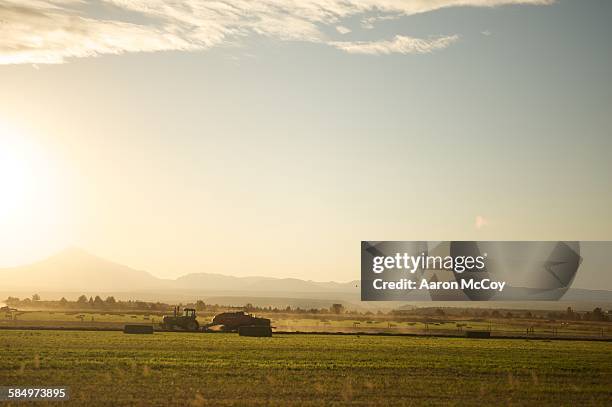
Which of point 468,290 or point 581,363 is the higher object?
point 468,290

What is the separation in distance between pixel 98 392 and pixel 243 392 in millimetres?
5537

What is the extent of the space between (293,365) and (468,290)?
6813cm

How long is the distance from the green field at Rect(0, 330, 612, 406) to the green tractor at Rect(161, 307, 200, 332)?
52.5ft

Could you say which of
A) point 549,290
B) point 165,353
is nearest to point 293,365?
point 165,353

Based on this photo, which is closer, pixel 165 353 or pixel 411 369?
pixel 411 369

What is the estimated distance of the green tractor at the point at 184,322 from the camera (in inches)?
2940

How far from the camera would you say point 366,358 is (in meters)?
47.2

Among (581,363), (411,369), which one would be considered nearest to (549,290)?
(581,363)

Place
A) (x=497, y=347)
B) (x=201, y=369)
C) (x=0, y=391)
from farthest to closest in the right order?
(x=497, y=347)
(x=201, y=369)
(x=0, y=391)

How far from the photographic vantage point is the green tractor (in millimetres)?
74688

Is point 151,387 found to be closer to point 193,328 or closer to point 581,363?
point 581,363

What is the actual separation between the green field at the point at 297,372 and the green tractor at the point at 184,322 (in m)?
16.0

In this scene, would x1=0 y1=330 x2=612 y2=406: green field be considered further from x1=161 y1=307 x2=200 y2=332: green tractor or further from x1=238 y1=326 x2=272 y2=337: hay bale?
x1=161 y1=307 x2=200 y2=332: green tractor

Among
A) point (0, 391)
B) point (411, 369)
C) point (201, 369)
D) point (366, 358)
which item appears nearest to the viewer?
point (0, 391)
